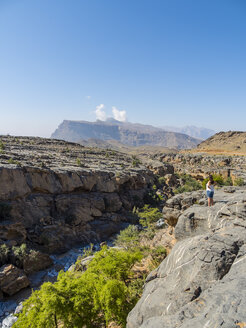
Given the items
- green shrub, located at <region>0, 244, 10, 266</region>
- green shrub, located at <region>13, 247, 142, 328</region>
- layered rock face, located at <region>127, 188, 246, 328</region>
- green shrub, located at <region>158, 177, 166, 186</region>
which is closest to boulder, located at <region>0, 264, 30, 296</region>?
green shrub, located at <region>0, 244, 10, 266</region>

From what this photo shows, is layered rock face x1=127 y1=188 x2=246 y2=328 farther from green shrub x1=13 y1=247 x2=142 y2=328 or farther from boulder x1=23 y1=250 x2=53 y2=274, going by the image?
boulder x1=23 y1=250 x2=53 y2=274

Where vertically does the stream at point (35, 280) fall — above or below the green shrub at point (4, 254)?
below

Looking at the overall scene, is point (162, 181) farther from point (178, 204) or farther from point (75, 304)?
point (75, 304)

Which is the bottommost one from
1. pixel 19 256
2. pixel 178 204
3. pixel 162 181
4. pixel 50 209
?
pixel 19 256

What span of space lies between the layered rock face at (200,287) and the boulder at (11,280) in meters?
12.2

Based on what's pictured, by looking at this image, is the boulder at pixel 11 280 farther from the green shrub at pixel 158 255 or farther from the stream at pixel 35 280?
the green shrub at pixel 158 255

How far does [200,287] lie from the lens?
5.38 meters

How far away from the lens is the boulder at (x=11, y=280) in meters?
14.4

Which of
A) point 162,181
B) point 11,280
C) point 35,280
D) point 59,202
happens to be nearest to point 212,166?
point 162,181

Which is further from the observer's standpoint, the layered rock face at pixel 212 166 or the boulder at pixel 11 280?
the layered rock face at pixel 212 166

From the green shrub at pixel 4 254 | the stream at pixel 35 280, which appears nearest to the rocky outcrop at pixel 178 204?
the stream at pixel 35 280

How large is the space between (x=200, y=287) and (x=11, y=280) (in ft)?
49.0

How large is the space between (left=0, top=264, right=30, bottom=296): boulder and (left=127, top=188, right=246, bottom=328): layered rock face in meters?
12.2

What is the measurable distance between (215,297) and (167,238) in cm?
1024
